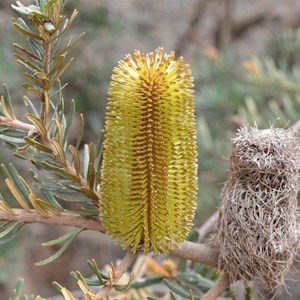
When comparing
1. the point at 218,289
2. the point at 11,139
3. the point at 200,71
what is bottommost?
the point at 218,289

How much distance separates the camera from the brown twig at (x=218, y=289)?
43 centimetres

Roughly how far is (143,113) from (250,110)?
1.64 ft

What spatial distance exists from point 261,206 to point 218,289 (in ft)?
0.23

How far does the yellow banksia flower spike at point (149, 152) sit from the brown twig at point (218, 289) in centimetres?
7

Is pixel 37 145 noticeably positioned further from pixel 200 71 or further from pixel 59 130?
pixel 200 71

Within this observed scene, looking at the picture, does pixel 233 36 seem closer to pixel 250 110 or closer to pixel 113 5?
pixel 113 5

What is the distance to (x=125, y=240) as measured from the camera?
40 centimetres

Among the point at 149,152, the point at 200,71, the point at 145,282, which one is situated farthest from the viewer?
the point at 200,71

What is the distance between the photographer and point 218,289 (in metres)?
0.43

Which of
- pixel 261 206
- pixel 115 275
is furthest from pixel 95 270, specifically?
pixel 261 206

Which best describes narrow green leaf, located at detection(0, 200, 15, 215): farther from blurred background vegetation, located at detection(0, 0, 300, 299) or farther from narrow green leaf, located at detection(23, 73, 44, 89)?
blurred background vegetation, located at detection(0, 0, 300, 299)

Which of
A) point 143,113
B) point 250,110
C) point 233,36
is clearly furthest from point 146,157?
point 233,36

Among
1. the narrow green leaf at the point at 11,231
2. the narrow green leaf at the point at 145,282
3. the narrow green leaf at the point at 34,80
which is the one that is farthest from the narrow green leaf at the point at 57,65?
the narrow green leaf at the point at 145,282

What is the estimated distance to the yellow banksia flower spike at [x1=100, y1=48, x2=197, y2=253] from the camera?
1.19ft
